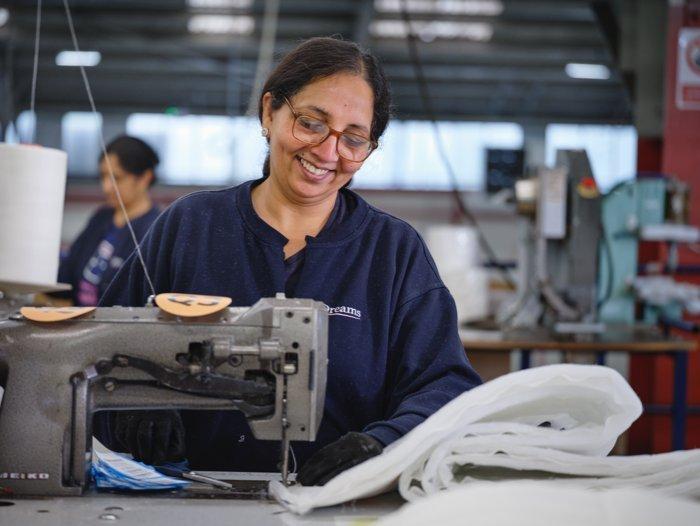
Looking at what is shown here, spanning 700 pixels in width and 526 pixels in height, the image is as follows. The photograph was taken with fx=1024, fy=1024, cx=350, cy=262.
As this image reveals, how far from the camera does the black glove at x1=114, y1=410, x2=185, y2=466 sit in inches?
60.6

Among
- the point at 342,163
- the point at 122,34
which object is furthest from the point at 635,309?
the point at 122,34

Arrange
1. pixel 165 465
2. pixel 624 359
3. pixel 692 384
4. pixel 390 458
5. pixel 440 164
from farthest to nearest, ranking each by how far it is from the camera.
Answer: pixel 440 164 → pixel 624 359 → pixel 692 384 → pixel 165 465 → pixel 390 458

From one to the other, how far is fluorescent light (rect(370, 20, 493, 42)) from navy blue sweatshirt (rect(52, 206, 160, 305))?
16.3 ft

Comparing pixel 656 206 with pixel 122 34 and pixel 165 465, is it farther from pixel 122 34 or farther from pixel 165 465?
pixel 122 34

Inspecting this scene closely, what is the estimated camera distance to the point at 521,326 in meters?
4.11

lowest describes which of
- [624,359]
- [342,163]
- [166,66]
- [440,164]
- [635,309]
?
[624,359]

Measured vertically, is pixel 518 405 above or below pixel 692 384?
above

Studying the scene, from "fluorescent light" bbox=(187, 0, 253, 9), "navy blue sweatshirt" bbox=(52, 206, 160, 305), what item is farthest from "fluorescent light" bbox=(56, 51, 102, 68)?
"navy blue sweatshirt" bbox=(52, 206, 160, 305)

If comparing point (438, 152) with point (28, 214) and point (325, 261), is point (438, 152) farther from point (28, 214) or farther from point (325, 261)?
point (28, 214)

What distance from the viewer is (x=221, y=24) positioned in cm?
880

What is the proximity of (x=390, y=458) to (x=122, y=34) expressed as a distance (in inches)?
338

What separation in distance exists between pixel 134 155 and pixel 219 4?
461 centimetres

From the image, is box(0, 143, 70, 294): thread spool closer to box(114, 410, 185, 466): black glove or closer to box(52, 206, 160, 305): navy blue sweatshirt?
box(114, 410, 185, 466): black glove

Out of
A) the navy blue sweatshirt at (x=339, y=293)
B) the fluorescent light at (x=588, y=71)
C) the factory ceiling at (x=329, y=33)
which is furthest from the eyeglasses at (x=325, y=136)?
the fluorescent light at (x=588, y=71)
